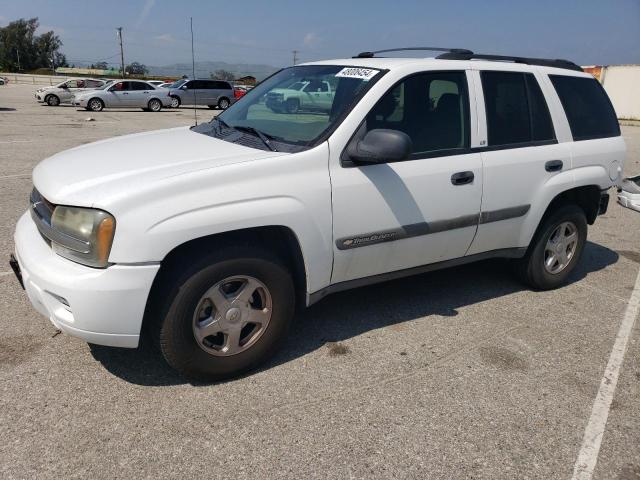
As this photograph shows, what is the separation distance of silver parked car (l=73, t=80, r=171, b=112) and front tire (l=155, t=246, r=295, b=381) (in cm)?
2401

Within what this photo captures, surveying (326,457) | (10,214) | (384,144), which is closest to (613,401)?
(326,457)

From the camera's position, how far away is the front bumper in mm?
2572

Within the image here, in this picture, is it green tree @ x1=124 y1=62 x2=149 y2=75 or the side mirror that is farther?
green tree @ x1=124 y1=62 x2=149 y2=75

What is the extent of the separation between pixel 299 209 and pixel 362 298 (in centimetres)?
154

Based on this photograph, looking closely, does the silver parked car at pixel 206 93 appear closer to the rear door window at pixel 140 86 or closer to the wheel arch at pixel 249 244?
the rear door window at pixel 140 86

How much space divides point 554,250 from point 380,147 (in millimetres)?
2330

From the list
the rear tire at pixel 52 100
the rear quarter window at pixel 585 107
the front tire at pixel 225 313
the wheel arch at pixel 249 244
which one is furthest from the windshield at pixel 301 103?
the rear tire at pixel 52 100

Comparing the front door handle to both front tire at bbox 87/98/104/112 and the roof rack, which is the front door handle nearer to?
the roof rack

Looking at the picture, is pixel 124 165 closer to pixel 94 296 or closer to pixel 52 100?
pixel 94 296

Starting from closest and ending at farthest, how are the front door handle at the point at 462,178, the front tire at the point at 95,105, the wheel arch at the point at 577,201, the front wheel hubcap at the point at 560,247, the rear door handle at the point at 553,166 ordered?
1. the front door handle at the point at 462,178
2. the rear door handle at the point at 553,166
3. the wheel arch at the point at 577,201
4. the front wheel hubcap at the point at 560,247
5. the front tire at the point at 95,105

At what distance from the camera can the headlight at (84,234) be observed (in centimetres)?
254

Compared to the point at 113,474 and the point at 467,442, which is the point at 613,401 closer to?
the point at 467,442

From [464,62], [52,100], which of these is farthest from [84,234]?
[52,100]

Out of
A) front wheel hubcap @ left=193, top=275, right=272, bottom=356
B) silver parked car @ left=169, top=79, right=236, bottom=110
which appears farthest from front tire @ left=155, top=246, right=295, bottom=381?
silver parked car @ left=169, top=79, right=236, bottom=110
